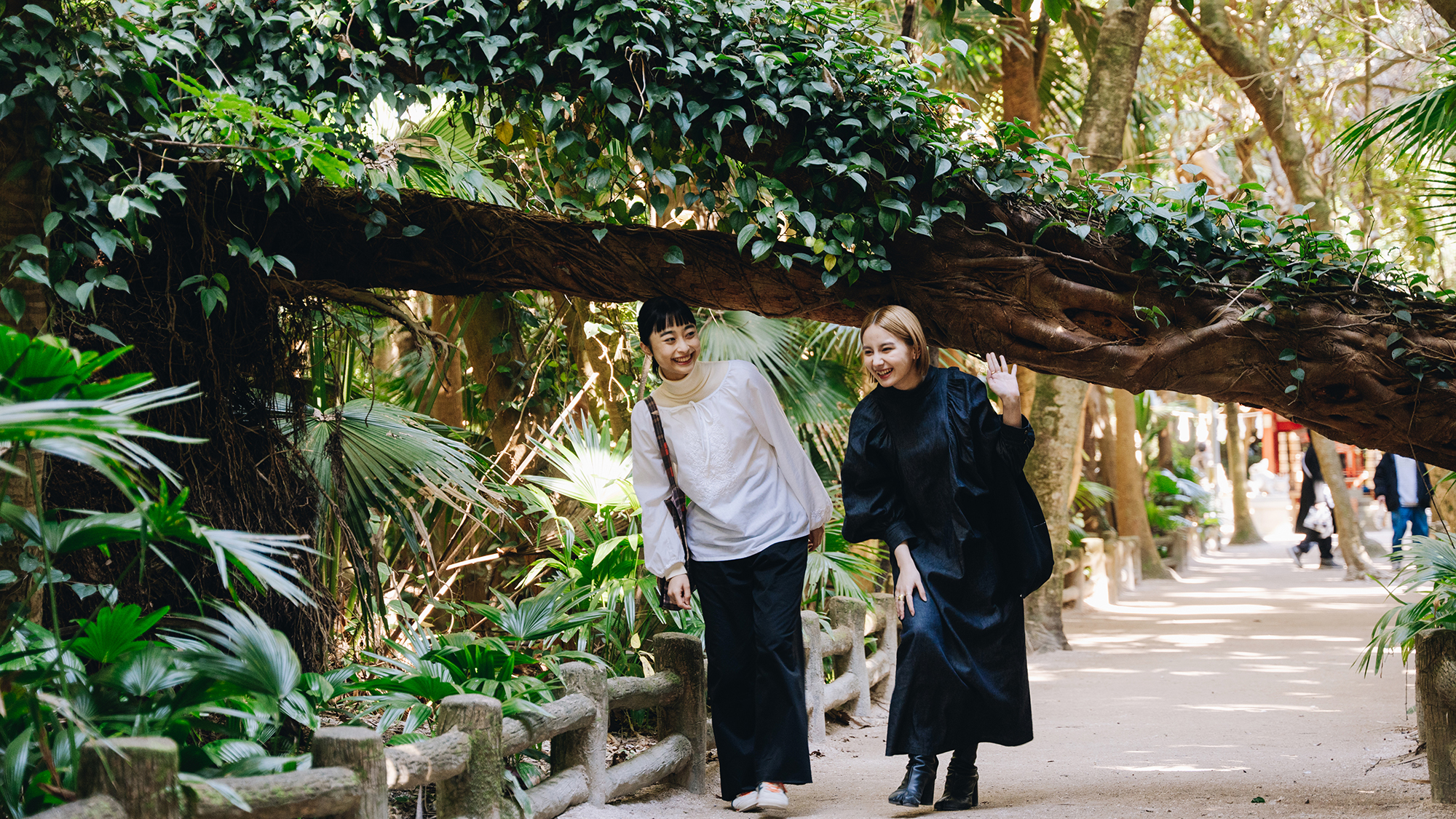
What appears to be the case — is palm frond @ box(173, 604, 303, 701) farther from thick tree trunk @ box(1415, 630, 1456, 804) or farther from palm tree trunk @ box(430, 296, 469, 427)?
palm tree trunk @ box(430, 296, 469, 427)

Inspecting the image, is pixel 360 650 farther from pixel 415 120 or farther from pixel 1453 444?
pixel 1453 444

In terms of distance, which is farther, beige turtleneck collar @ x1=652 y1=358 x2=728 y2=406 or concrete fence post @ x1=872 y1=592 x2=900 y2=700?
concrete fence post @ x1=872 y1=592 x2=900 y2=700

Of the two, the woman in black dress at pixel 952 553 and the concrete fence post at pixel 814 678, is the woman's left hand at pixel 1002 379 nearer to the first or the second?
the woman in black dress at pixel 952 553

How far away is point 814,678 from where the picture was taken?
5.16 m

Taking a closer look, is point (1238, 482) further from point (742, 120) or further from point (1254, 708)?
point (742, 120)

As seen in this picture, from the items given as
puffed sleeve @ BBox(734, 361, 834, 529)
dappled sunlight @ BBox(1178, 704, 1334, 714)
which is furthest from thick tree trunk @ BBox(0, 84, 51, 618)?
dappled sunlight @ BBox(1178, 704, 1334, 714)

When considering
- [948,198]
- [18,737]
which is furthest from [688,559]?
[18,737]

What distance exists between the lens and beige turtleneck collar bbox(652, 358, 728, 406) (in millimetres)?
3891

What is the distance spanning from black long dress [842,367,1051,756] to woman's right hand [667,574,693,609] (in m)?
0.58

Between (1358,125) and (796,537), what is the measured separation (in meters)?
3.00

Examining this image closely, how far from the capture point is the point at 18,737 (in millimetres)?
2145

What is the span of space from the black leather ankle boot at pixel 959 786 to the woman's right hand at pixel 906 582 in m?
0.53

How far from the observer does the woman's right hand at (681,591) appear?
383 centimetres

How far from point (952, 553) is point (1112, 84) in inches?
226
